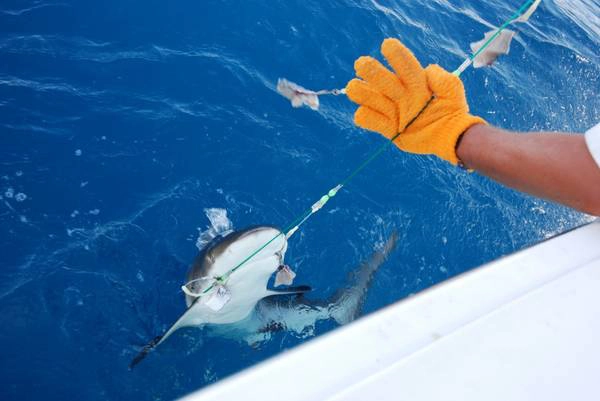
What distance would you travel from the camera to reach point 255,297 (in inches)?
127

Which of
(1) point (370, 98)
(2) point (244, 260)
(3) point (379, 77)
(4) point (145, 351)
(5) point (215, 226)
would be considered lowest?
(4) point (145, 351)

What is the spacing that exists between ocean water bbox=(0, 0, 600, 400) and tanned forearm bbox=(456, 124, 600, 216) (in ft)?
6.95

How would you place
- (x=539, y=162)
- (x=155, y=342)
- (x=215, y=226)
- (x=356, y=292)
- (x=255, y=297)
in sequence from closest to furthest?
(x=539, y=162), (x=155, y=342), (x=255, y=297), (x=356, y=292), (x=215, y=226)

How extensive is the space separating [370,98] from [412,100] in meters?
0.20

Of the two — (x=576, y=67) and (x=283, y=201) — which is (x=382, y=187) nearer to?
(x=283, y=201)

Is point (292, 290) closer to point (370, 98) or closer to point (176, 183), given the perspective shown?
point (176, 183)

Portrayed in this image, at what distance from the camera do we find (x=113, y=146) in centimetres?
394

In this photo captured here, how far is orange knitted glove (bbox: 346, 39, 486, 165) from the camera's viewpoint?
1959 mm

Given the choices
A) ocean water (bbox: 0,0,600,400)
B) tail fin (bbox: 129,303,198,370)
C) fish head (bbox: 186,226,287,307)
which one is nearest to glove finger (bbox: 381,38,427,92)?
fish head (bbox: 186,226,287,307)

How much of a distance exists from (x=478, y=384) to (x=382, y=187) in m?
3.58

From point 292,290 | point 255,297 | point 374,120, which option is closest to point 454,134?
point 374,120

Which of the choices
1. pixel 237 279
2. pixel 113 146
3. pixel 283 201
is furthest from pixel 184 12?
pixel 237 279

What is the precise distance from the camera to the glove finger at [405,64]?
1926 millimetres

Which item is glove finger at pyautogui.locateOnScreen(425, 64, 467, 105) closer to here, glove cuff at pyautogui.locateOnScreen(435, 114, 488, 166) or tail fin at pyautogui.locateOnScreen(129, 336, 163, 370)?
glove cuff at pyautogui.locateOnScreen(435, 114, 488, 166)
